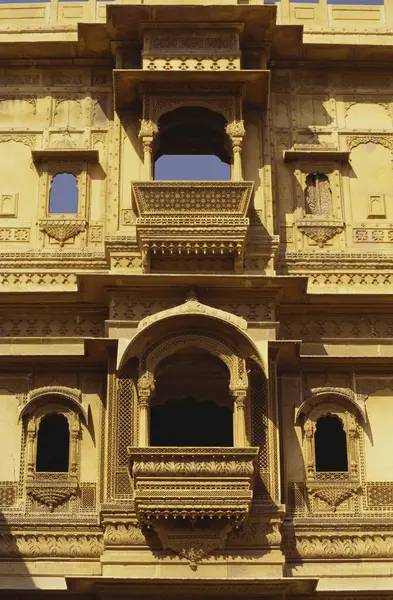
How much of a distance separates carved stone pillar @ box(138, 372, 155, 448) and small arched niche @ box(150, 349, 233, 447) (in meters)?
0.29

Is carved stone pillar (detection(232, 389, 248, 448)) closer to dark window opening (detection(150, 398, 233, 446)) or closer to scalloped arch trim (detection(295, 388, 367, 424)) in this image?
scalloped arch trim (detection(295, 388, 367, 424))

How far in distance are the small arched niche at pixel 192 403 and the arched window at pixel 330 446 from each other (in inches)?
42.8

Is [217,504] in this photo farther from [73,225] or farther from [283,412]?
[73,225]

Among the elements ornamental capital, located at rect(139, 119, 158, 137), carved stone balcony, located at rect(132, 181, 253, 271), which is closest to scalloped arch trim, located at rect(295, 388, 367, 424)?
carved stone balcony, located at rect(132, 181, 253, 271)

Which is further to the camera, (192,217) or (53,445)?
(192,217)

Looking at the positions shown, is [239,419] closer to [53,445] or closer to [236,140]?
[53,445]

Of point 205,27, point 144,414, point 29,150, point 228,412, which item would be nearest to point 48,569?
point 144,414

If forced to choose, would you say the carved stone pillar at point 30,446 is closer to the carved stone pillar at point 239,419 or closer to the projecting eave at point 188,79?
the carved stone pillar at point 239,419

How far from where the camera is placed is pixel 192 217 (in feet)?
50.4

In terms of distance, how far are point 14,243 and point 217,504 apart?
4.22m

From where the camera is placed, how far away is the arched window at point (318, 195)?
1612 centimetres

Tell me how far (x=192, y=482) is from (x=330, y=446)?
2210 millimetres

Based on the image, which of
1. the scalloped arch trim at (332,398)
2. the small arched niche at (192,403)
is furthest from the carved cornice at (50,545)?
the scalloped arch trim at (332,398)

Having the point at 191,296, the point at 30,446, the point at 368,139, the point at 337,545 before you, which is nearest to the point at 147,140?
the point at 191,296
